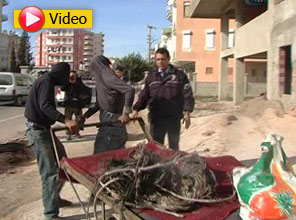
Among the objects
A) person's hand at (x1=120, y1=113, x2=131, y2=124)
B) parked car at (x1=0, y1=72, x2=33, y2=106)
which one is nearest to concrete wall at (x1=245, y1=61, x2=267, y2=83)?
parked car at (x1=0, y1=72, x2=33, y2=106)

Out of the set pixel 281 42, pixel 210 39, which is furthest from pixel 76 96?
pixel 210 39

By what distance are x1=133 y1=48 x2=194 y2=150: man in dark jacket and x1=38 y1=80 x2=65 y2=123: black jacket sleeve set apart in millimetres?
1111

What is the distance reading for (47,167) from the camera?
4.73 metres

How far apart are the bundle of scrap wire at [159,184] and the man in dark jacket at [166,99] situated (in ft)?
7.47

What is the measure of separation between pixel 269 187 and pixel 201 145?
284 inches

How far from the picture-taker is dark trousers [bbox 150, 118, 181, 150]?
219 inches

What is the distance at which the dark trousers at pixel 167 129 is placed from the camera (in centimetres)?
557

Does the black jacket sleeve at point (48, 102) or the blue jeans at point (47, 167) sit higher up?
the black jacket sleeve at point (48, 102)

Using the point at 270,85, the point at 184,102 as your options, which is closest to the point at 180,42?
the point at 270,85

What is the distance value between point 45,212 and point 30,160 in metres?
4.21

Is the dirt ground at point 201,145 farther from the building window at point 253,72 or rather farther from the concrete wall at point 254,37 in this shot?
the building window at point 253,72

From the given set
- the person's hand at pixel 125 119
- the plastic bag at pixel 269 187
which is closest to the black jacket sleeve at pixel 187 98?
the person's hand at pixel 125 119

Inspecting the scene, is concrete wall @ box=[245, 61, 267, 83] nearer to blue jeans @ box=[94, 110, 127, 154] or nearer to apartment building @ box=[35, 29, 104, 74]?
blue jeans @ box=[94, 110, 127, 154]

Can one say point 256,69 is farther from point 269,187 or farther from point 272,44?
point 269,187
